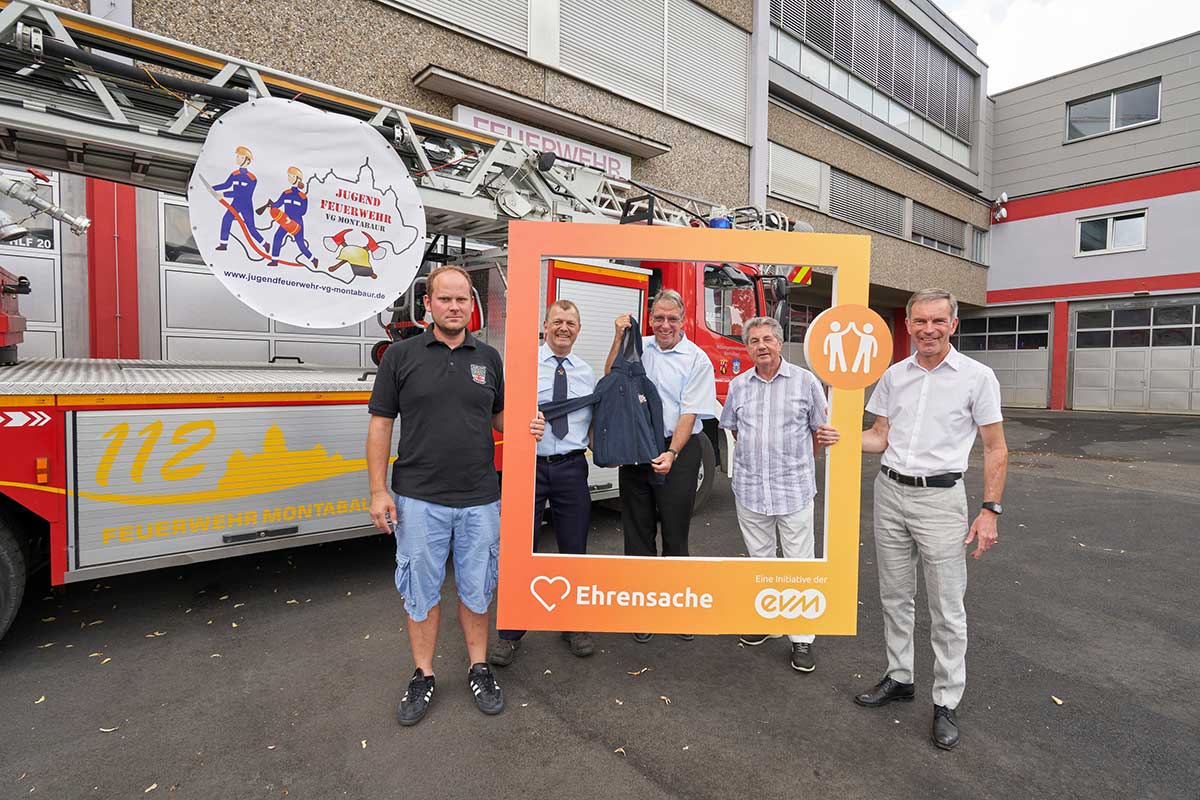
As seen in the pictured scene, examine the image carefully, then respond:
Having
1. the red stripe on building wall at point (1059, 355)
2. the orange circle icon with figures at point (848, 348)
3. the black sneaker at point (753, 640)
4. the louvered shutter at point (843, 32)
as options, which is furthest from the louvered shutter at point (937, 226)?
the orange circle icon with figures at point (848, 348)

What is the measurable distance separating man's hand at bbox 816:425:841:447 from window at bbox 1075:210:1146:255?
2351 cm

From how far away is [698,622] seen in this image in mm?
2809

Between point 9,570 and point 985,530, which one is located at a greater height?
point 985,530

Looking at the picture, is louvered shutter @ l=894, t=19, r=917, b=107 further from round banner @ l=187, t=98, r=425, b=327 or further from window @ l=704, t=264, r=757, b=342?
round banner @ l=187, t=98, r=425, b=327

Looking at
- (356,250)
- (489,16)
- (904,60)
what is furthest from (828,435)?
(904,60)

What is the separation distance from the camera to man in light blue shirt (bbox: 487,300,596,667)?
317 cm

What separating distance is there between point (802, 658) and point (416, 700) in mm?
1947

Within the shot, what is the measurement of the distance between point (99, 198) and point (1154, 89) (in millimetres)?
27418

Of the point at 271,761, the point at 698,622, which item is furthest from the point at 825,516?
the point at 271,761

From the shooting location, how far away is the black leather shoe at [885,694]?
290 centimetres

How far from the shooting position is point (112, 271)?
6.30 m

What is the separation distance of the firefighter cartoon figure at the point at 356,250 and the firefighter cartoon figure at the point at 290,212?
0.17 metres

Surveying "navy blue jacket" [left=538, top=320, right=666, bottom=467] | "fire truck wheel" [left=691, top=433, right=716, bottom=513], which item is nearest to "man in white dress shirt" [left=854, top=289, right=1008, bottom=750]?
"navy blue jacket" [left=538, top=320, right=666, bottom=467]

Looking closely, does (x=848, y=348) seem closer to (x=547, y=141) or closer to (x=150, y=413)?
(x=150, y=413)
